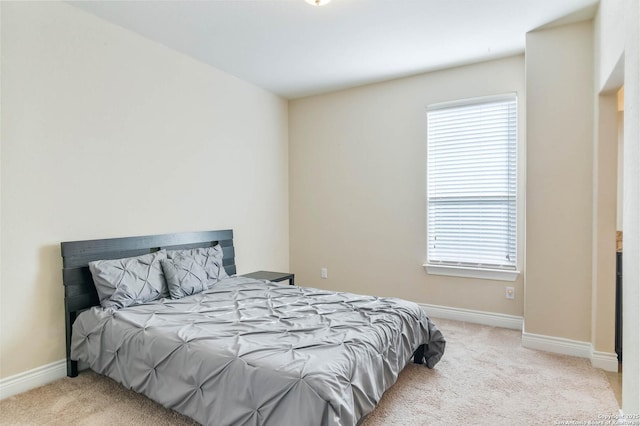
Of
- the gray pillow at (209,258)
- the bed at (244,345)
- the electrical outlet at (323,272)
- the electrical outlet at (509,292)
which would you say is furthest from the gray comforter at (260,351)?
the electrical outlet at (323,272)

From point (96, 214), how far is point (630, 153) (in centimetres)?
340

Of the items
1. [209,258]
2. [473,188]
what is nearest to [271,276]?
[209,258]

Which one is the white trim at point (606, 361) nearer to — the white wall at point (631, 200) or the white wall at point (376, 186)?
the white wall at point (376, 186)

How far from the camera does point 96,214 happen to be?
2734 millimetres

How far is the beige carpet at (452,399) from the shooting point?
202 cm

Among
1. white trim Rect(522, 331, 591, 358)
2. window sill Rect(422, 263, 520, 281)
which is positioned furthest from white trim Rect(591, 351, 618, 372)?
window sill Rect(422, 263, 520, 281)

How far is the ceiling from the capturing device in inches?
103

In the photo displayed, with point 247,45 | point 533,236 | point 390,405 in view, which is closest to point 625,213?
point 533,236

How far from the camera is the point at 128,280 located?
2.58 meters

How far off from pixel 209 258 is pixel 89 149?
1.32m

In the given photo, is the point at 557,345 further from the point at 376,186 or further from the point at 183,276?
the point at 183,276

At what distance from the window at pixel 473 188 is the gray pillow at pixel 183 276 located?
7.94ft

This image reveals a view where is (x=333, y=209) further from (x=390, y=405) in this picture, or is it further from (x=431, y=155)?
(x=390, y=405)

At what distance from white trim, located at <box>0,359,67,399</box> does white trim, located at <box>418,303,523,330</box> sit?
3369 mm
